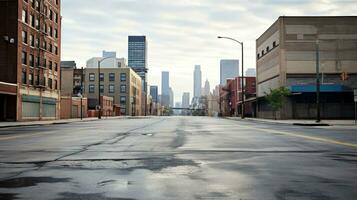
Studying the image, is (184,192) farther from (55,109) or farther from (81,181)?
(55,109)

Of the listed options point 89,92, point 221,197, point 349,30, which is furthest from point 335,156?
point 89,92

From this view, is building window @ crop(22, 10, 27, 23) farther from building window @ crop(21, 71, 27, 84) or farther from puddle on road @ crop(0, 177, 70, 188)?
puddle on road @ crop(0, 177, 70, 188)

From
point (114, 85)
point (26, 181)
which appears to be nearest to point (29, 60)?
point (26, 181)

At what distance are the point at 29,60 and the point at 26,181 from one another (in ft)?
178

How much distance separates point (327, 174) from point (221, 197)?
3.42 metres

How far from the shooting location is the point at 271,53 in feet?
242

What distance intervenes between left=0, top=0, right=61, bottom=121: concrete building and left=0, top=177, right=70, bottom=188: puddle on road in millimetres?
44973

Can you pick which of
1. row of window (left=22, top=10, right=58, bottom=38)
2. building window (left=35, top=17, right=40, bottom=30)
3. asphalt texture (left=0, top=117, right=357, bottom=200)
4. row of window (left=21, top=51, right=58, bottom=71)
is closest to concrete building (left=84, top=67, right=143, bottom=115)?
row of window (left=22, top=10, right=58, bottom=38)

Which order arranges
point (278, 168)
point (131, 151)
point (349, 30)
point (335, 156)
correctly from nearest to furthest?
point (278, 168) → point (335, 156) → point (131, 151) → point (349, 30)

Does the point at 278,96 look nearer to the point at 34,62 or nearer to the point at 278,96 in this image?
the point at 278,96

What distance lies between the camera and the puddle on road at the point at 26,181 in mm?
7645

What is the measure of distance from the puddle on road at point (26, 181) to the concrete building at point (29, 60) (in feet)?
148

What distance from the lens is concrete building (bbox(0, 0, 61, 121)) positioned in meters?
54.7

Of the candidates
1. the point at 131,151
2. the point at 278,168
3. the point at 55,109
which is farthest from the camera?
the point at 55,109
